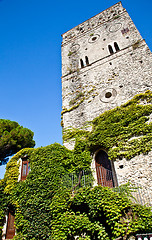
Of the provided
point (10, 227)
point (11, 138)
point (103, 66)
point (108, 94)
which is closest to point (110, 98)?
point (108, 94)

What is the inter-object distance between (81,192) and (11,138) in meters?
12.8

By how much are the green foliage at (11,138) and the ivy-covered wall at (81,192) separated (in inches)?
254

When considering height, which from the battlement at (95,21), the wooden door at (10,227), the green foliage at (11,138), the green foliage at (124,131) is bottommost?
the wooden door at (10,227)

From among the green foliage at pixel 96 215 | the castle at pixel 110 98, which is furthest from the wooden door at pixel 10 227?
the green foliage at pixel 96 215

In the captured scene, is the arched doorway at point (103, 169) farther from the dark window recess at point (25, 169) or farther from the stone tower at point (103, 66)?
the dark window recess at point (25, 169)

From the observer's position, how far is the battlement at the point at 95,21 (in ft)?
60.5

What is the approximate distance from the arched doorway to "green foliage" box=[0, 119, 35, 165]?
37.0 feet

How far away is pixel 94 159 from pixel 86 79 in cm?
766

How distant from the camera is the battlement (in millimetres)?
18438

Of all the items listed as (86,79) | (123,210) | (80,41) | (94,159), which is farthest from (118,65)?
(123,210)

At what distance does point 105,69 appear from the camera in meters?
14.7

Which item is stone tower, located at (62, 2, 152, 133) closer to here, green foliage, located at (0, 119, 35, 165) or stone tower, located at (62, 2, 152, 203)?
stone tower, located at (62, 2, 152, 203)

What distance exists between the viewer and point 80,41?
62.4 ft

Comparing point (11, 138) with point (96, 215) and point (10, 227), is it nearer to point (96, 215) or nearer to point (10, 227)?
point (10, 227)
